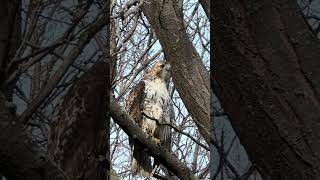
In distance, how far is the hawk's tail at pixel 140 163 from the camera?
143 cm

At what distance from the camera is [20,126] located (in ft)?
1.36

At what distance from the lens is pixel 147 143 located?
1.23 metres

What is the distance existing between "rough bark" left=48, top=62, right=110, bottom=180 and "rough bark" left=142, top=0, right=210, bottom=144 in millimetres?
744

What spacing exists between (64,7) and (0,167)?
0.86 ft

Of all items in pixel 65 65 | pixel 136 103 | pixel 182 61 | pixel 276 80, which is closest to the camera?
pixel 276 80

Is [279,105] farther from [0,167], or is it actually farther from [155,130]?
[155,130]

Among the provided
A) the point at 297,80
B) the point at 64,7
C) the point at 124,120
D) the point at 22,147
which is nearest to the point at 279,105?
the point at 297,80

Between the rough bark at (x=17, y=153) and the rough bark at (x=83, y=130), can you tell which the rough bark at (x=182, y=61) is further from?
the rough bark at (x=17, y=153)

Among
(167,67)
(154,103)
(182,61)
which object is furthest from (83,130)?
(154,103)

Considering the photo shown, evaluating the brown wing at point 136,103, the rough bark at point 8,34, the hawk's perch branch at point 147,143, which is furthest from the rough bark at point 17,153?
the brown wing at point 136,103

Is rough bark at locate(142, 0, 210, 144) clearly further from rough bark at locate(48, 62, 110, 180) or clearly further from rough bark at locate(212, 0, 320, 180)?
rough bark at locate(212, 0, 320, 180)

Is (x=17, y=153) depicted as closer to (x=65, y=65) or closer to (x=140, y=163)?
(x=65, y=65)

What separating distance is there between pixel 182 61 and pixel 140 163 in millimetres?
311

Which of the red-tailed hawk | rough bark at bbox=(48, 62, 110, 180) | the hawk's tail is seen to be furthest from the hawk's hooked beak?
rough bark at bbox=(48, 62, 110, 180)
